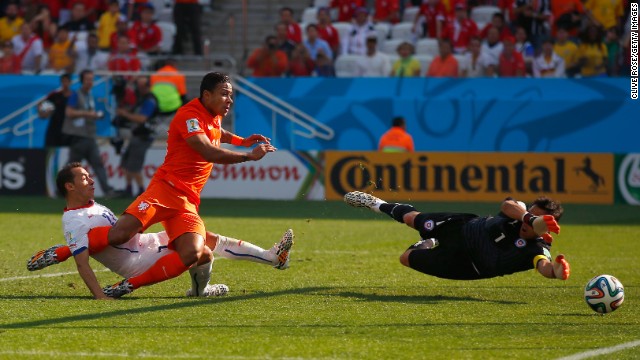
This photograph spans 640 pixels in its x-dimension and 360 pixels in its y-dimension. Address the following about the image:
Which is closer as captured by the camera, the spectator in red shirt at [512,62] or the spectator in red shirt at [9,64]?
the spectator in red shirt at [512,62]

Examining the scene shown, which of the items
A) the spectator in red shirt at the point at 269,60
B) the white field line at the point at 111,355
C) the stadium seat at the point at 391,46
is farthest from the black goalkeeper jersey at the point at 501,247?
the stadium seat at the point at 391,46

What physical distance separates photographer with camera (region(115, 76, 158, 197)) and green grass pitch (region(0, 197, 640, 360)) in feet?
24.3

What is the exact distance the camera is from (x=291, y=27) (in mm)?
25344

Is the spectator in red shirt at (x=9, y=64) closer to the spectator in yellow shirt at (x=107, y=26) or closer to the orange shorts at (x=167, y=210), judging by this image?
the spectator in yellow shirt at (x=107, y=26)

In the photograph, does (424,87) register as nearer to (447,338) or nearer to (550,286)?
(550,286)

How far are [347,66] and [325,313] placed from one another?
15.7 m

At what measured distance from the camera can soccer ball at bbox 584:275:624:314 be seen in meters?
9.22

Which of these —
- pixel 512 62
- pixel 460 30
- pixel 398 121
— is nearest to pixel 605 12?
pixel 512 62

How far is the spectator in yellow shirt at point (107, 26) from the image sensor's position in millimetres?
26266

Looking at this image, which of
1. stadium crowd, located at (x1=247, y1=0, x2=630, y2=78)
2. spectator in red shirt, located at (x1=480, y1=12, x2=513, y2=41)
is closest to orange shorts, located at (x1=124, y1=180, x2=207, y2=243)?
stadium crowd, located at (x1=247, y1=0, x2=630, y2=78)

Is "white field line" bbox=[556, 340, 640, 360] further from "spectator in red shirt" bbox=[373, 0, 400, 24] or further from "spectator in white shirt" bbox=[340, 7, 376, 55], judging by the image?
"spectator in red shirt" bbox=[373, 0, 400, 24]

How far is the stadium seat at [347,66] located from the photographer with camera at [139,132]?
400 centimetres

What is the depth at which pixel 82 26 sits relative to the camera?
27188mm

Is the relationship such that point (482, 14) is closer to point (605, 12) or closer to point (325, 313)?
point (605, 12)
